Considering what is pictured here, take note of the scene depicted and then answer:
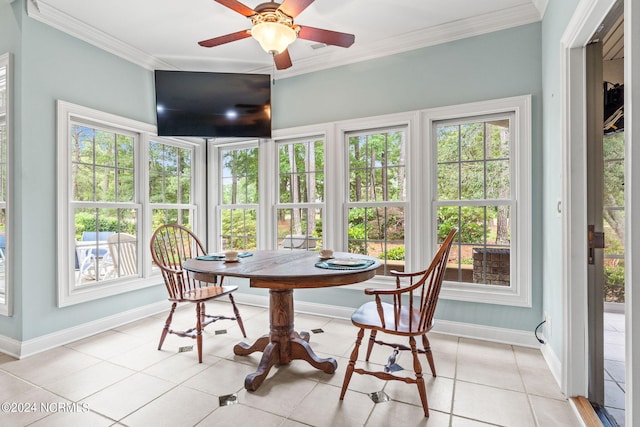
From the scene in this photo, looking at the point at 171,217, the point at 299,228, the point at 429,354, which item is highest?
the point at 171,217

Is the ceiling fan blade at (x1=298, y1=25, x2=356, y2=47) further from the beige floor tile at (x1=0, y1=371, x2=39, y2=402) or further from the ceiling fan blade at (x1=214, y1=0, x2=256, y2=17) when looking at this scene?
the beige floor tile at (x1=0, y1=371, x2=39, y2=402)

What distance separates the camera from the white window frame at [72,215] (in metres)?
2.74

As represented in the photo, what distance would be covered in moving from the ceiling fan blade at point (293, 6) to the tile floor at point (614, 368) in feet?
9.16

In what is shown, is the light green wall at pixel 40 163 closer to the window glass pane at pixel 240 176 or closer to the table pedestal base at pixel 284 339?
the window glass pane at pixel 240 176

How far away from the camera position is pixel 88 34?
292cm

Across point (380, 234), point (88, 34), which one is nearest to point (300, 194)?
point (380, 234)

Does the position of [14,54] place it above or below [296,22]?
below

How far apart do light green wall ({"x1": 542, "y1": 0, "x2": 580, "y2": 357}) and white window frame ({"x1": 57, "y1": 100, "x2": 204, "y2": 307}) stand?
3.66 m

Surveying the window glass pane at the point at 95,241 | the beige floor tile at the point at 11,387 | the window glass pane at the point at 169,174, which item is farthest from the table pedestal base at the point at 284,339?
the window glass pane at the point at 169,174

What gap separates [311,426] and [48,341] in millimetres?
2358

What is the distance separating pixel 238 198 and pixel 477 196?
2.74 m

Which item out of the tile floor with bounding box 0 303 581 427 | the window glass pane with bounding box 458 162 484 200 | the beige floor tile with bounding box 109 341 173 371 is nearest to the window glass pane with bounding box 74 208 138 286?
the tile floor with bounding box 0 303 581 427

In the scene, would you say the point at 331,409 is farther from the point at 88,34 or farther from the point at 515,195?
the point at 88,34

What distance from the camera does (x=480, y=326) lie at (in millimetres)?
2859
